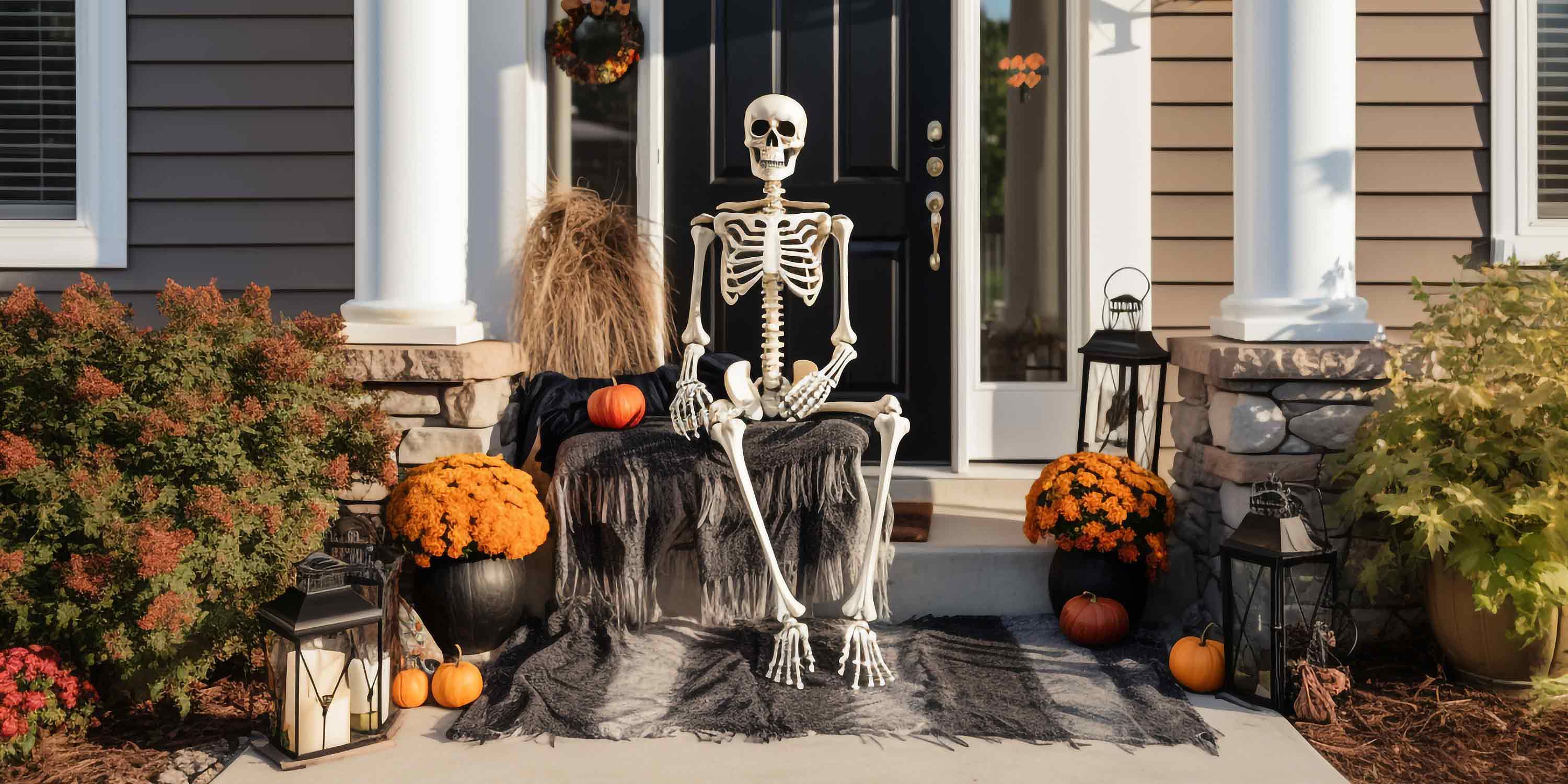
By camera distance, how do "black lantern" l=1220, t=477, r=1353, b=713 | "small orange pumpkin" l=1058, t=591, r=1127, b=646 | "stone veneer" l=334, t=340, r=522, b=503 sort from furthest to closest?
"stone veneer" l=334, t=340, r=522, b=503 → "small orange pumpkin" l=1058, t=591, r=1127, b=646 → "black lantern" l=1220, t=477, r=1353, b=713

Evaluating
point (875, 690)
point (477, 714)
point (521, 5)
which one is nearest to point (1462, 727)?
point (875, 690)

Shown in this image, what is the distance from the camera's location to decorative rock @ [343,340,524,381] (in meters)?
3.39

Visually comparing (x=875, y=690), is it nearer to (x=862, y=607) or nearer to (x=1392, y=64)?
(x=862, y=607)

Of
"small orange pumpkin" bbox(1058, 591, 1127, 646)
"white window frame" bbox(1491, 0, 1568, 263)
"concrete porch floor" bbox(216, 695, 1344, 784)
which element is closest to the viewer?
"concrete porch floor" bbox(216, 695, 1344, 784)

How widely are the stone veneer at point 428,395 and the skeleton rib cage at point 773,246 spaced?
847mm

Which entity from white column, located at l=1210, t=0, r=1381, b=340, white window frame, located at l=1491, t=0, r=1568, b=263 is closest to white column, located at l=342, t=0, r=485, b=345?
white column, located at l=1210, t=0, r=1381, b=340

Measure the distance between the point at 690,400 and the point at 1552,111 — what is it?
132 inches

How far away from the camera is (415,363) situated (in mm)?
3408

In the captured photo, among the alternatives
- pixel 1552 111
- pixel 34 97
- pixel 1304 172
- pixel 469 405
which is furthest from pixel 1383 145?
pixel 34 97

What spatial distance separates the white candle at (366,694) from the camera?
2592 millimetres

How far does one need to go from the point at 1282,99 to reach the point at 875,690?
6.54 feet

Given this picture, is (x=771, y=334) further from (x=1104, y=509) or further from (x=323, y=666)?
(x=323, y=666)

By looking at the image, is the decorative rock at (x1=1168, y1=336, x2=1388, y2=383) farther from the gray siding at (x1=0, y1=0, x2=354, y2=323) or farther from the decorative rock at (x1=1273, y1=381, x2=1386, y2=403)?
the gray siding at (x1=0, y1=0, x2=354, y2=323)

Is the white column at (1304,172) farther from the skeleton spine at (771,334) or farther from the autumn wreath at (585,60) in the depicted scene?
the autumn wreath at (585,60)
